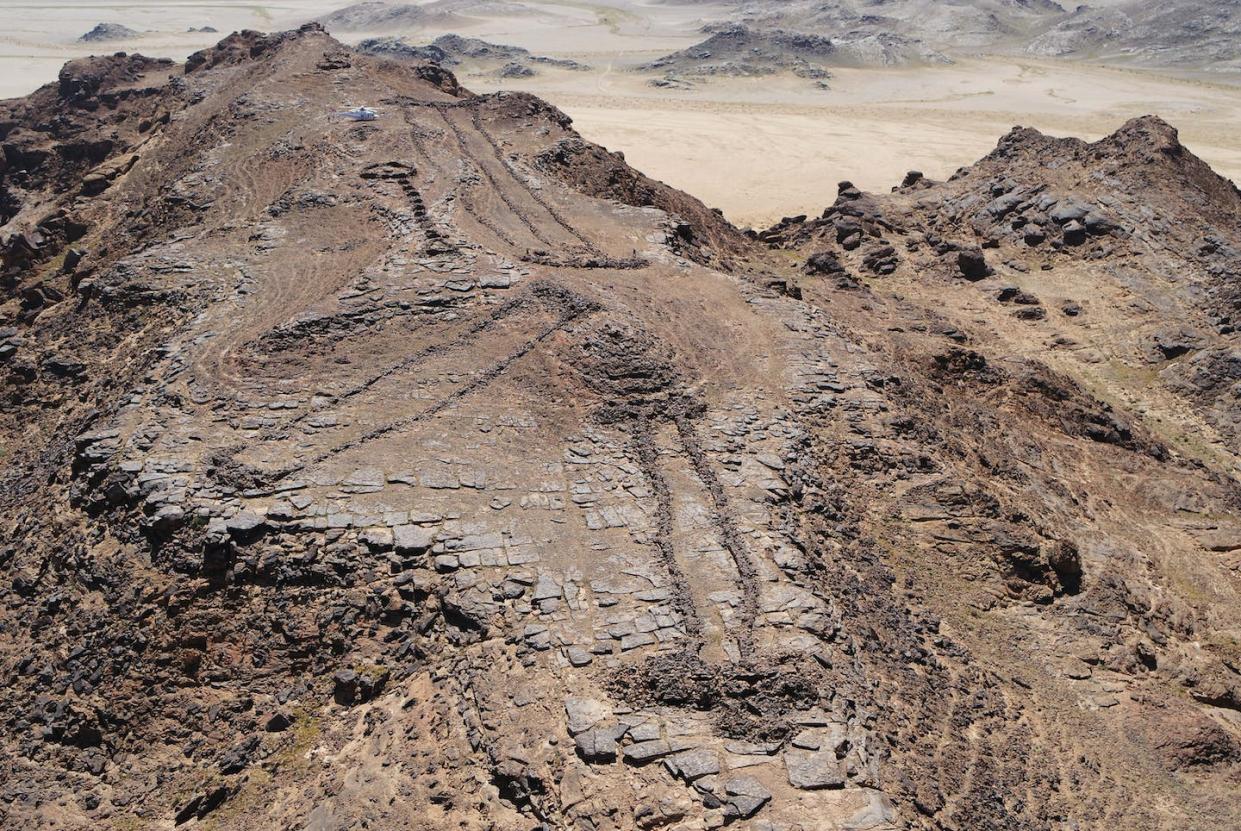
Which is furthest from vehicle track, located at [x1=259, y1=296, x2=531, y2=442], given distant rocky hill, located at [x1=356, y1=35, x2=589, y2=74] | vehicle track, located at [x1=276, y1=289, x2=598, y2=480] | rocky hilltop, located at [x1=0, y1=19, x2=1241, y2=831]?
distant rocky hill, located at [x1=356, y1=35, x2=589, y2=74]

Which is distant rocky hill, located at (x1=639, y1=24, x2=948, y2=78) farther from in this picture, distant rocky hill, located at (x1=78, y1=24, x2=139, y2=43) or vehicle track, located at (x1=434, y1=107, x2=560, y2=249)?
distant rocky hill, located at (x1=78, y1=24, x2=139, y2=43)

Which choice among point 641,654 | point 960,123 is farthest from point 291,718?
point 960,123

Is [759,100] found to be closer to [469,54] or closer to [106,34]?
[469,54]

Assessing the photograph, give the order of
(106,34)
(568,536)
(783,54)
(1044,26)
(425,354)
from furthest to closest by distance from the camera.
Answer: (1044,26), (106,34), (783,54), (425,354), (568,536)

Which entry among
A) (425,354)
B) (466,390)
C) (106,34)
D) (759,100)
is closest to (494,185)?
(425,354)

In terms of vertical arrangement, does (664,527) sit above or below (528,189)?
below

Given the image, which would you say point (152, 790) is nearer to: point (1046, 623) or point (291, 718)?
point (291, 718)

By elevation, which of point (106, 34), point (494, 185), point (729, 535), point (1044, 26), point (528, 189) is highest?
point (1044, 26)
